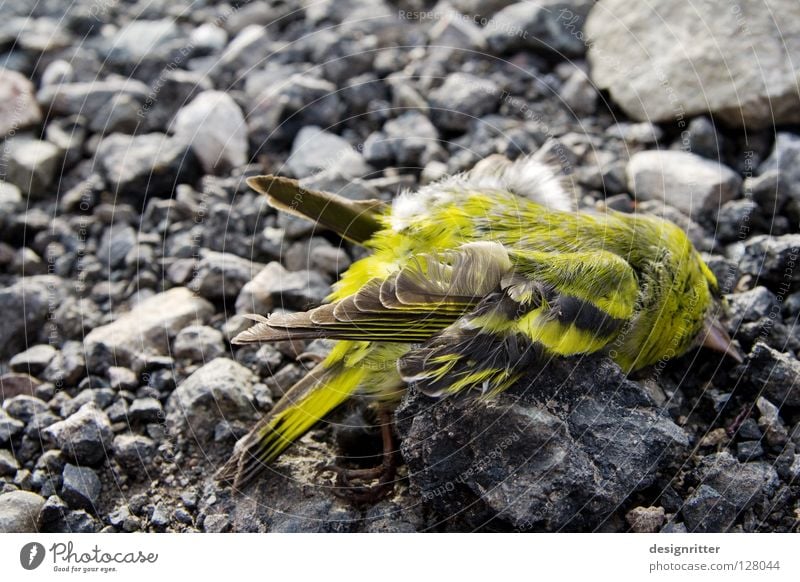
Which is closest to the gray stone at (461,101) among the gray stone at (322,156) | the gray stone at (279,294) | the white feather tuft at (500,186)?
the gray stone at (322,156)

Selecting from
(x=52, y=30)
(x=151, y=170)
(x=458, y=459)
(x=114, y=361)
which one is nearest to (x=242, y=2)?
(x=52, y=30)

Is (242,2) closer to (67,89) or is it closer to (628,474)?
(67,89)

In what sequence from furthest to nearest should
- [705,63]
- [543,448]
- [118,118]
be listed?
[118,118] < [705,63] < [543,448]

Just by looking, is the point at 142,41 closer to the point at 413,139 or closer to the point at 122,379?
the point at 413,139

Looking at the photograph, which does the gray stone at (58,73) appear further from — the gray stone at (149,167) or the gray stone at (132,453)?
the gray stone at (132,453)

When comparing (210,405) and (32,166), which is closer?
(210,405)

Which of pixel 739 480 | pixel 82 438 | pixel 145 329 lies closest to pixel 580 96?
pixel 739 480
